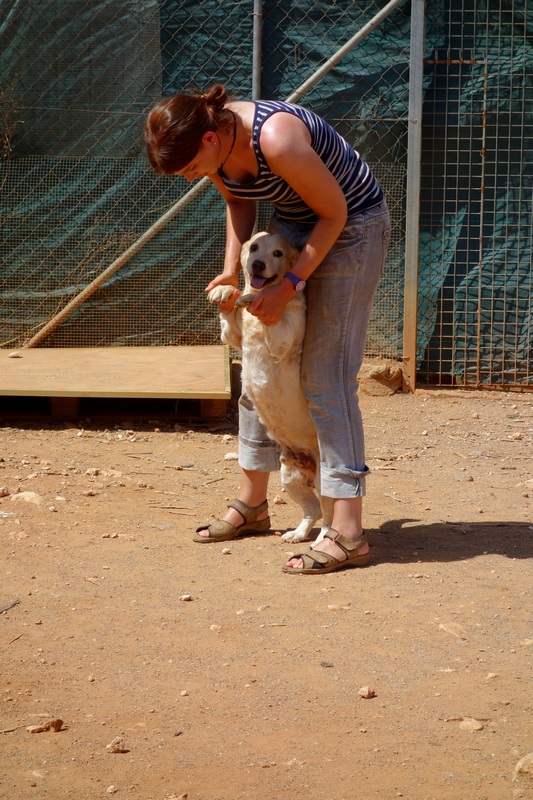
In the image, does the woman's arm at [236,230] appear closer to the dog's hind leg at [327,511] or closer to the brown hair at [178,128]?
the brown hair at [178,128]

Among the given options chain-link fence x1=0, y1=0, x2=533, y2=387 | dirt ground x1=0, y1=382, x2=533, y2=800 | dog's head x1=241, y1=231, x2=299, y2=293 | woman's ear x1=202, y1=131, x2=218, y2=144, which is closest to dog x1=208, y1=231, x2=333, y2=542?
dog's head x1=241, y1=231, x2=299, y2=293

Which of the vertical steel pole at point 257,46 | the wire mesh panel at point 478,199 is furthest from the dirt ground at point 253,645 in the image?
the vertical steel pole at point 257,46

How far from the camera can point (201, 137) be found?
3229 millimetres

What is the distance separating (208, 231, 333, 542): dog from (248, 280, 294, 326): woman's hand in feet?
0.29

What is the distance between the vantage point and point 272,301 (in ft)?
11.3

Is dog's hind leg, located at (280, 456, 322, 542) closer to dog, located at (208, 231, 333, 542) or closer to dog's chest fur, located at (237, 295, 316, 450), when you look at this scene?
dog, located at (208, 231, 333, 542)

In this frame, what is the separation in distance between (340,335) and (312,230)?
1.42 ft

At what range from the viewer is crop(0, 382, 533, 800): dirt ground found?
2.30 metres

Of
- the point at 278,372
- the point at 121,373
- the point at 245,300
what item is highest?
the point at 245,300

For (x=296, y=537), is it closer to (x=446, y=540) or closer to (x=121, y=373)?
(x=446, y=540)

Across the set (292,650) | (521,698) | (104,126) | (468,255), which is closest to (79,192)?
(104,126)

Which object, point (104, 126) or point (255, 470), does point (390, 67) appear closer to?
point (104, 126)

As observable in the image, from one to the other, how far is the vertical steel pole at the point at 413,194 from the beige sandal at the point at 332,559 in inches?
142

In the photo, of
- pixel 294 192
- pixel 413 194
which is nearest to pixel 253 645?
pixel 294 192
